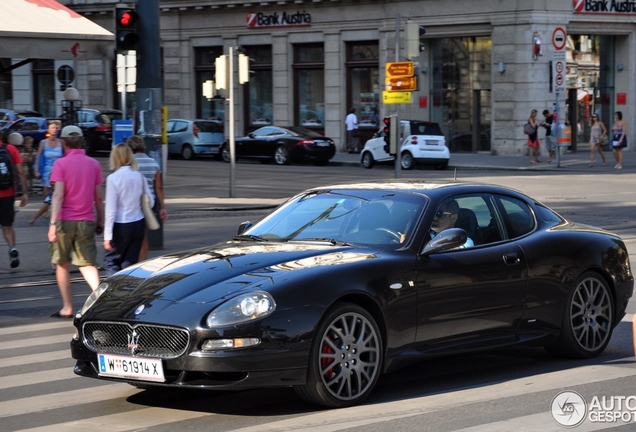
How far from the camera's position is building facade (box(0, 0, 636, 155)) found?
39469mm

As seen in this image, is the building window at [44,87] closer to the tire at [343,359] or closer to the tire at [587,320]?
the tire at [587,320]

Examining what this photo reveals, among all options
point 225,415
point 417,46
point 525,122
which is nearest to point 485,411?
point 225,415

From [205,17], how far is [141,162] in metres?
37.5

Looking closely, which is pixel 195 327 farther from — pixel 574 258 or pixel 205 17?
pixel 205 17

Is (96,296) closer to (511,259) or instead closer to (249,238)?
(249,238)

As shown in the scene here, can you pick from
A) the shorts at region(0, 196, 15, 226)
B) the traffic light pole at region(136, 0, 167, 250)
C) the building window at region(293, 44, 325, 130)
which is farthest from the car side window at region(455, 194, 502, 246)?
the building window at region(293, 44, 325, 130)

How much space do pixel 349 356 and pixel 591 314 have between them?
2478 millimetres

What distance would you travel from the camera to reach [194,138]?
41.5m

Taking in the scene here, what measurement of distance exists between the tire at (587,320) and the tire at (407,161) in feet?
88.6

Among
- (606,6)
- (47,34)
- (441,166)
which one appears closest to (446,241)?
(47,34)

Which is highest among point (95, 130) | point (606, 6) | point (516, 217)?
point (606, 6)

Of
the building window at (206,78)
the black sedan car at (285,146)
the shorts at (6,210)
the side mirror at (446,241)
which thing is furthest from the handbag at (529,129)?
the side mirror at (446,241)

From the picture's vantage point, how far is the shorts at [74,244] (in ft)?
34.3

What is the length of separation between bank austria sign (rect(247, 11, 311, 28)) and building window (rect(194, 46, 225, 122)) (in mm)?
2432
